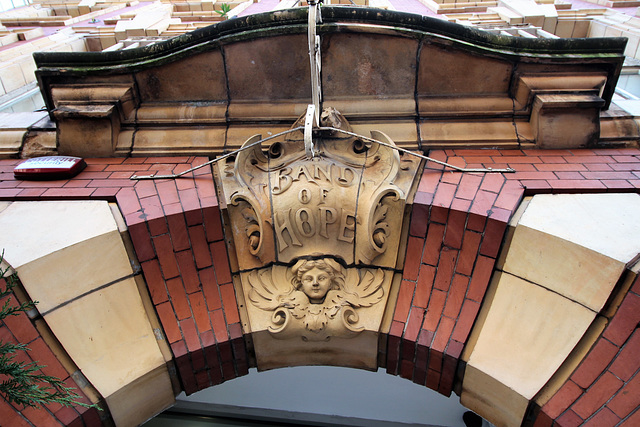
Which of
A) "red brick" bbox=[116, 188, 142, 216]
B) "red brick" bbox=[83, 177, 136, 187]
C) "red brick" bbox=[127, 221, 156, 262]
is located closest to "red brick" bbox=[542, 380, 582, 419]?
"red brick" bbox=[127, 221, 156, 262]

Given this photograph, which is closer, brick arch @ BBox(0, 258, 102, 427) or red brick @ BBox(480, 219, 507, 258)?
brick arch @ BBox(0, 258, 102, 427)

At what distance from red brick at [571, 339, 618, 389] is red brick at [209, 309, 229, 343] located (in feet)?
6.78

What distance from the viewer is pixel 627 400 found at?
2.19m

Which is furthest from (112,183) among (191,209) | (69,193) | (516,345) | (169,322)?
(516,345)

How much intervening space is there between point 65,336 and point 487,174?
2899 millimetres

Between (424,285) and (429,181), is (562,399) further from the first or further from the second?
(429,181)

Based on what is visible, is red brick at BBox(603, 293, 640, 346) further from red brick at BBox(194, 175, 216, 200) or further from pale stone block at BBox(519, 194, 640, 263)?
red brick at BBox(194, 175, 216, 200)

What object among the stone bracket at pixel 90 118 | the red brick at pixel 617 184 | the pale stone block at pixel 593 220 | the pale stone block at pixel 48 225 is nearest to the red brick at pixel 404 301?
the pale stone block at pixel 593 220

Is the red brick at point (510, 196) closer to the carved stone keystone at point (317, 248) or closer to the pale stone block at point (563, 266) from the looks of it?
the pale stone block at point (563, 266)

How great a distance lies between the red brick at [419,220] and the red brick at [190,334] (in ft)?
5.15

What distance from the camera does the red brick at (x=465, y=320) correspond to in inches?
108

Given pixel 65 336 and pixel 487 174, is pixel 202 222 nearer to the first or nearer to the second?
pixel 65 336

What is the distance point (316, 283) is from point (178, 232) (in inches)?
38.4

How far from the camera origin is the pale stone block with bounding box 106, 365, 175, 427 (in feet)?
8.80
